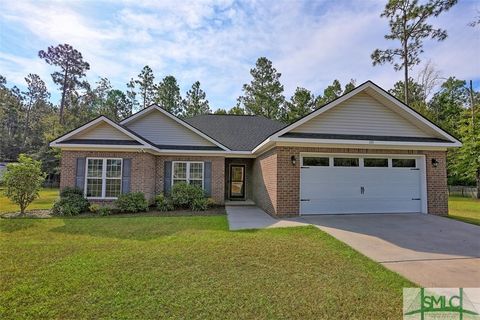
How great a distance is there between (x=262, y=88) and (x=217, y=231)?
91.8 ft

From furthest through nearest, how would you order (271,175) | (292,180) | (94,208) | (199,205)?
(199,205) → (94,208) → (271,175) → (292,180)

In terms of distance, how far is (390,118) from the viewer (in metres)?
10.4

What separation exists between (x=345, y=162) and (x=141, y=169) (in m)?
8.65

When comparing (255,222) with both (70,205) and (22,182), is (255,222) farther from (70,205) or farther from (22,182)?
(22,182)

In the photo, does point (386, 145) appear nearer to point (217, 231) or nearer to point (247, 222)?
point (247, 222)

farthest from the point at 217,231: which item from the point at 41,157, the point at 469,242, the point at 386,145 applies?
the point at 41,157

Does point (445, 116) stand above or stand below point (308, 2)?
above

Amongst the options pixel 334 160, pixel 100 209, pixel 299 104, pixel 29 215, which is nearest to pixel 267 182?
pixel 334 160

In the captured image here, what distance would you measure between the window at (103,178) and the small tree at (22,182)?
2.06 meters

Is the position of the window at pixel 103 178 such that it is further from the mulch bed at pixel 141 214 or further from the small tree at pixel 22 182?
the small tree at pixel 22 182

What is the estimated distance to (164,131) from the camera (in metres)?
13.2

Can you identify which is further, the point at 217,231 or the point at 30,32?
the point at 217,231

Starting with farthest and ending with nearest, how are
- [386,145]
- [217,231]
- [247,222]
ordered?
[386,145]
[247,222]
[217,231]

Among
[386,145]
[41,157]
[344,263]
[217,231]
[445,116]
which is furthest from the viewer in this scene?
[445,116]
